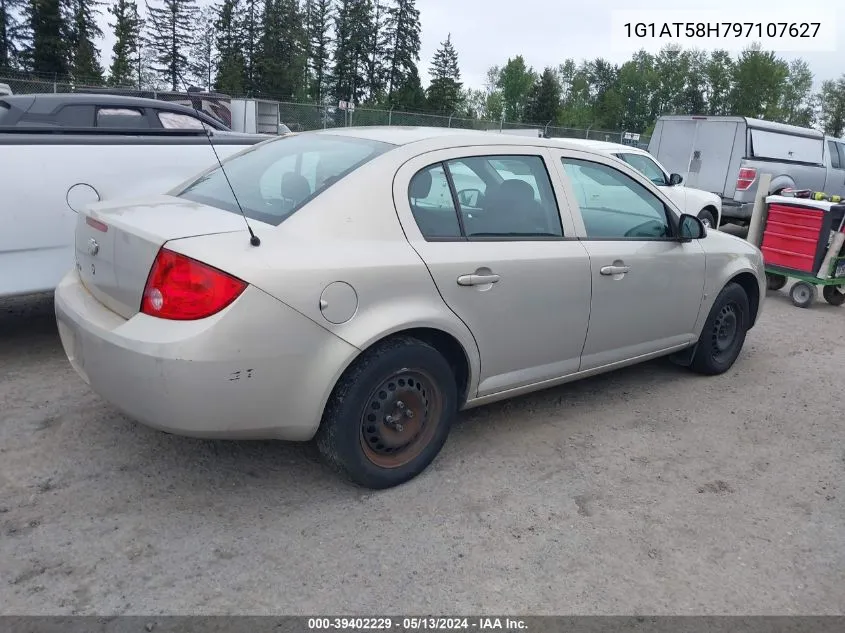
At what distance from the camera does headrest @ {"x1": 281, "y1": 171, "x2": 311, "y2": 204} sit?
10.5ft

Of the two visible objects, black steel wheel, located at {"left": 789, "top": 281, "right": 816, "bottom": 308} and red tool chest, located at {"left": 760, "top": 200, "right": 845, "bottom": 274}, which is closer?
red tool chest, located at {"left": 760, "top": 200, "right": 845, "bottom": 274}

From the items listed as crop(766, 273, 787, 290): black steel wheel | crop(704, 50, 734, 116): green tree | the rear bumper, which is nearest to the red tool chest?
crop(766, 273, 787, 290): black steel wheel

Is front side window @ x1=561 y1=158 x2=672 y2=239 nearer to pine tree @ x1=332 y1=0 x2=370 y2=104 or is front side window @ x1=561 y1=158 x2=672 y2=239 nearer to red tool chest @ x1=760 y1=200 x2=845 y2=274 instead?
red tool chest @ x1=760 y1=200 x2=845 y2=274

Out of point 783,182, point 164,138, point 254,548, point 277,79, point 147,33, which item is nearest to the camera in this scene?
point 254,548

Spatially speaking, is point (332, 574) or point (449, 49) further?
point (449, 49)

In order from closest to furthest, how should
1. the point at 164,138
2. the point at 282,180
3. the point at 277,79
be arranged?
the point at 282,180 < the point at 164,138 < the point at 277,79

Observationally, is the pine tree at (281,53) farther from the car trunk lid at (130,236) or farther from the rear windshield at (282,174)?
the car trunk lid at (130,236)

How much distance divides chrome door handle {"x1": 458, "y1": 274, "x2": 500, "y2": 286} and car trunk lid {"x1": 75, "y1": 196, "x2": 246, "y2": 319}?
1010 millimetres

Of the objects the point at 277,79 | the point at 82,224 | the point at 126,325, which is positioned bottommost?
the point at 126,325

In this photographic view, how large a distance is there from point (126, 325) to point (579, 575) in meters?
2.03

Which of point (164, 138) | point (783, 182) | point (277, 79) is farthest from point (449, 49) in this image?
point (164, 138)

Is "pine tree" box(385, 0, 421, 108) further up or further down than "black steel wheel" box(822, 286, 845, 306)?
further up

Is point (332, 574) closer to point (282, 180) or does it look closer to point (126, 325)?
point (126, 325)

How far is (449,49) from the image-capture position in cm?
7288
